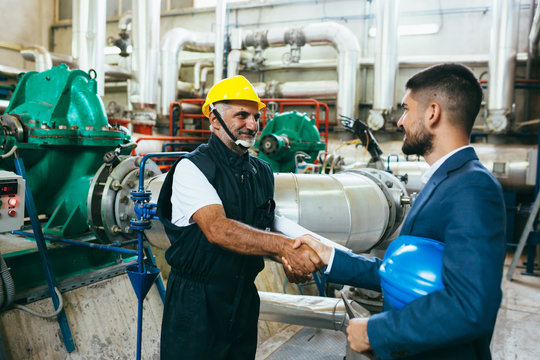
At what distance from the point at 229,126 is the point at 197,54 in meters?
8.32

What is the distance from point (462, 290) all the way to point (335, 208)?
134 cm

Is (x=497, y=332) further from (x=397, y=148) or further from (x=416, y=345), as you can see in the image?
(x=397, y=148)

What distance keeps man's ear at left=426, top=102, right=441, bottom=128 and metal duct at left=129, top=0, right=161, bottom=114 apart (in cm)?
693

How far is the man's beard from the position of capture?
105 cm

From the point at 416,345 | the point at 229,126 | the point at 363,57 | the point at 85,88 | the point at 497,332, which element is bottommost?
the point at 497,332

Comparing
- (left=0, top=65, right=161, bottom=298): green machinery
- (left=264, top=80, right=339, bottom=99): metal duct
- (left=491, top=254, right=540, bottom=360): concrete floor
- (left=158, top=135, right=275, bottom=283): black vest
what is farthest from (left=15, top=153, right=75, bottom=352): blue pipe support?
(left=264, top=80, right=339, bottom=99): metal duct

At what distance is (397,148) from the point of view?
680cm

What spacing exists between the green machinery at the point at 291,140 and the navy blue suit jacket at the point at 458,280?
401 centimetres

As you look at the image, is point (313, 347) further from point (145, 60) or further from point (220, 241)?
point (145, 60)

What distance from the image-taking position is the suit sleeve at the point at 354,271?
Result: 123cm

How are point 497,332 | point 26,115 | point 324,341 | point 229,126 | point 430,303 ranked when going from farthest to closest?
point 497,332 < point 324,341 < point 26,115 < point 229,126 < point 430,303

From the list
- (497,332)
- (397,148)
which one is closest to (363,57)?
(397,148)

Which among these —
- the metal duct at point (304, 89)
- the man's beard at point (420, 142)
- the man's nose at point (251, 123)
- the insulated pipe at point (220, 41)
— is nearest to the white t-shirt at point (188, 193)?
the man's nose at point (251, 123)

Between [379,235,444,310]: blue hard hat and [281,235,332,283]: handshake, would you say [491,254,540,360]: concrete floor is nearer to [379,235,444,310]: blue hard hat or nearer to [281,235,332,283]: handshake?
[281,235,332,283]: handshake
